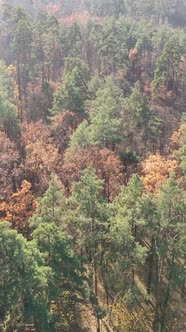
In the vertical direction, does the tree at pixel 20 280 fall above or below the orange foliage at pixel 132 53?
below

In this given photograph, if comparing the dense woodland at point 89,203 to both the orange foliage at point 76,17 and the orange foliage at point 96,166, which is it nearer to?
the orange foliage at point 96,166

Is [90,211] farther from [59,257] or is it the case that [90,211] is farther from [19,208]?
[19,208]

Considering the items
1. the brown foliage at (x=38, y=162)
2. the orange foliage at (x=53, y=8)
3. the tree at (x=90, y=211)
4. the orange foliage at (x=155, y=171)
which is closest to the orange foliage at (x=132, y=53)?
the orange foliage at (x=155, y=171)

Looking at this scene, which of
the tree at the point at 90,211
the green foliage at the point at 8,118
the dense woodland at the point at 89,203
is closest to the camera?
the dense woodland at the point at 89,203

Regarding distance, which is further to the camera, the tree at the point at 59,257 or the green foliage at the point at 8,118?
the green foliage at the point at 8,118

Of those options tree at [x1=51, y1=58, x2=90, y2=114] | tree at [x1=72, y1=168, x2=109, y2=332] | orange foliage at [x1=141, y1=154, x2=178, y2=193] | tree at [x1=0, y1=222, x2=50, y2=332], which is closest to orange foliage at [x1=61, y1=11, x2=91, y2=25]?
tree at [x1=51, y1=58, x2=90, y2=114]
